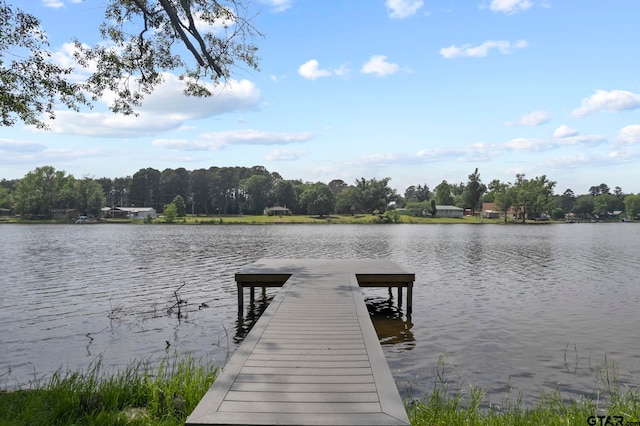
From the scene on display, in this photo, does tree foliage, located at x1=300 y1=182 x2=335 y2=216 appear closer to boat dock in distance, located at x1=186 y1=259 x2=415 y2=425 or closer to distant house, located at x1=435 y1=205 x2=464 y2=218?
distant house, located at x1=435 y1=205 x2=464 y2=218

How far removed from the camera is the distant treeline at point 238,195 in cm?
11688

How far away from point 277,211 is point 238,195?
21.5 meters

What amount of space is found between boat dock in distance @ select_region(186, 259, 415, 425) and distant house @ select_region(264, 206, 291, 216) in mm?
118529

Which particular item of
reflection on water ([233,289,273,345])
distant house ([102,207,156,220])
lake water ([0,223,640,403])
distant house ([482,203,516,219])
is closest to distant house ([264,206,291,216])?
distant house ([102,207,156,220])

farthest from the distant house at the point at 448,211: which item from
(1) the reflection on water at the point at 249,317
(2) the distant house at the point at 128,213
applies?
(1) the reflection on water at the point at 249,317

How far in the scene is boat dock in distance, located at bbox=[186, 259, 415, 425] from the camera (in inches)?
181

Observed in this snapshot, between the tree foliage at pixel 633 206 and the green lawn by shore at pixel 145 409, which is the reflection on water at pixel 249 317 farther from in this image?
the tree foliage at pixel 633 206

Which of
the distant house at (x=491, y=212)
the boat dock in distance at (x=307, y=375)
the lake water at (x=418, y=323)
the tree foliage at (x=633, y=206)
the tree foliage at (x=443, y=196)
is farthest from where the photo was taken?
the tree foliage at (x=633, y=206)

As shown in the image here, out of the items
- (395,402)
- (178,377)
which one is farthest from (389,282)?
(395,402)

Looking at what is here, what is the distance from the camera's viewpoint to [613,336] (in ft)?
41.0

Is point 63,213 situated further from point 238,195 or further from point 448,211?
point 448,211

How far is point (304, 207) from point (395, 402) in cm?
12917

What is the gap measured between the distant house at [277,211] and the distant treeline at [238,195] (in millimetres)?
3525

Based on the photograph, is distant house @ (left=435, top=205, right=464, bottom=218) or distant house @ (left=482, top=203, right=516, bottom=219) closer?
distant house @ (left=435, top=205, right=464, bottom=218)
